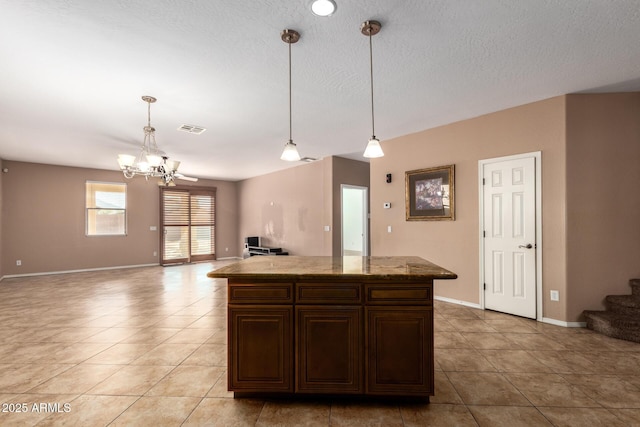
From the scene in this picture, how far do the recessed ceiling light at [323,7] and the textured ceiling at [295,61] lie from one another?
2.1 inches

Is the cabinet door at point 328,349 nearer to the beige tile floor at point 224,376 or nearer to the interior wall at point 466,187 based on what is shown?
the beige tile floor at point 224,376

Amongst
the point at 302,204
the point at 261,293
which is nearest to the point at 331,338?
the point at 261,293

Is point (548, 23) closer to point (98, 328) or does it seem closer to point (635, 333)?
point (635, 333)

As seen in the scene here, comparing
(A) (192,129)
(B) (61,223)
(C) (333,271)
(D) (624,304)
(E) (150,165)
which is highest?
(A) (192,129)

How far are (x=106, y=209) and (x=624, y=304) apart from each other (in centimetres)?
1019

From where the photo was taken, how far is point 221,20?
2.19 meters

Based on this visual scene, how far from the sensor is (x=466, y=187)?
4320 mm

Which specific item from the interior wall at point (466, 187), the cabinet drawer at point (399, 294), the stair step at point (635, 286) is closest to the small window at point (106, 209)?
the interior wall at point (466, 187)

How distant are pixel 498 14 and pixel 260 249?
7.28m

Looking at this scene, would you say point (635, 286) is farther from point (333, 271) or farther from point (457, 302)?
point (333, 271)

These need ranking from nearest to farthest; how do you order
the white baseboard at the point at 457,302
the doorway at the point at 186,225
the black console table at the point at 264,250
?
the white baseboard at the point at 457,302
the black console table at the point at 264,250
the doorway at the point at 186,225

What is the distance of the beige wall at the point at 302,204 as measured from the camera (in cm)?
665

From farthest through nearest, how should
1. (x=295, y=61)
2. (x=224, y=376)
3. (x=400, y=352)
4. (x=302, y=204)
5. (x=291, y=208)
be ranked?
(x=291, y=208) → (x=302, y=204) → (x=295, y=61) → (x=224, y=376) → (x=400, y=352)

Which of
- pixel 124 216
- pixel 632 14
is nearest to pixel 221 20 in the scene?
pixel 632 14
